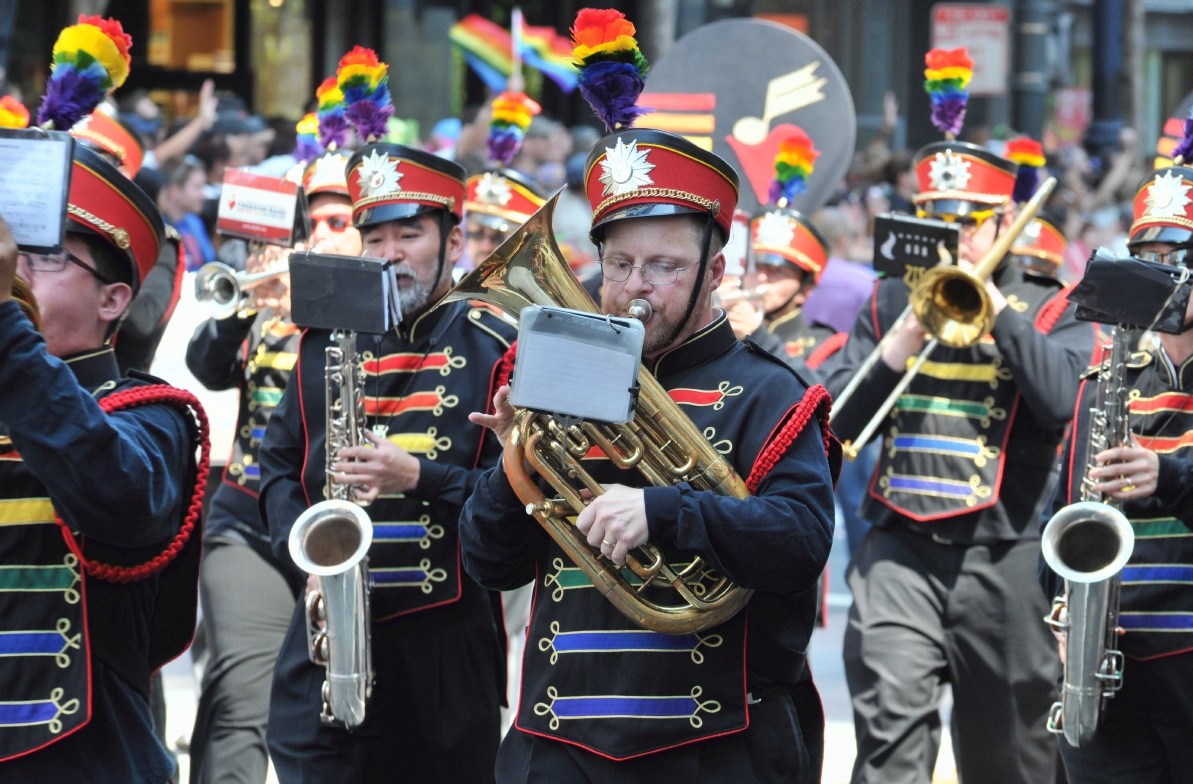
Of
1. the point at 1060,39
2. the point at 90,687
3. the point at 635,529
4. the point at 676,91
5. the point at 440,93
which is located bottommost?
the point at 90,687

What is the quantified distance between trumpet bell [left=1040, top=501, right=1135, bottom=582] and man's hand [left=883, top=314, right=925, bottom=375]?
1.35 meters

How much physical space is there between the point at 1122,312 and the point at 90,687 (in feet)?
8.95

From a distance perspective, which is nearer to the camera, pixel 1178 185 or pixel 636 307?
pixel 636 307

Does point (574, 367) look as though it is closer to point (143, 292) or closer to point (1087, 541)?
point (1087, 541)

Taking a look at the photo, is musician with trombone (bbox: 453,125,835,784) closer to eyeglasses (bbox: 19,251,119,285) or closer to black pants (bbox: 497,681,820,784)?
black pants (bbox: 497,681,820,784)

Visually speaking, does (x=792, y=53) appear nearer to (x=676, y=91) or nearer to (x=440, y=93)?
(x=676, y=91)

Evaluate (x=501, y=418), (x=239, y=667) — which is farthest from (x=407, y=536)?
(x=501, y=418)

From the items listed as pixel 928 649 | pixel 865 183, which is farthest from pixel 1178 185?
pixel 865 183

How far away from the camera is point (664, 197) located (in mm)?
3664

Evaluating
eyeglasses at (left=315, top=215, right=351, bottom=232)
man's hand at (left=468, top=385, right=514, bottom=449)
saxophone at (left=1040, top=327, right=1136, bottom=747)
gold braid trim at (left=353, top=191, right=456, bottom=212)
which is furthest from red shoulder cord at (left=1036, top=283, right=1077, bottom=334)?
man's hand at (left=468, top=385, right=514, bottom=449)

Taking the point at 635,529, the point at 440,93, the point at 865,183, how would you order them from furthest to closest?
the point at 440,93, the point at 865,183, the point at 635,529

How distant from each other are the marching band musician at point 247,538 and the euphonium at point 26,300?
201cm

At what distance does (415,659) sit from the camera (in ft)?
15.7

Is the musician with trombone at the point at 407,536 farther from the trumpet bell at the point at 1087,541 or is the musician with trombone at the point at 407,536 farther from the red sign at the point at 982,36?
the red sign at the point at 982,36
